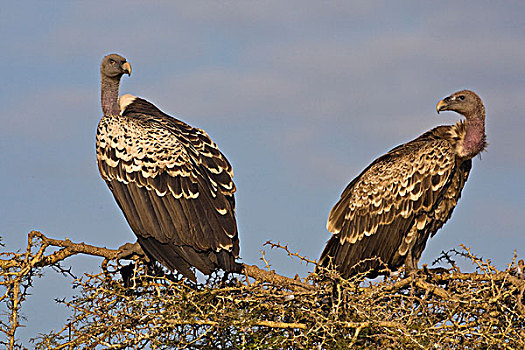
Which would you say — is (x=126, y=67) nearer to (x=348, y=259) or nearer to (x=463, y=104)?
(x=348, y=259)

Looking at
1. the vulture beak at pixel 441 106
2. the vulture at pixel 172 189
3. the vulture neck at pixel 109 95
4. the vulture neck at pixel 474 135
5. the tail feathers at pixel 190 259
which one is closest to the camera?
the tail feathers at pixel 190 259

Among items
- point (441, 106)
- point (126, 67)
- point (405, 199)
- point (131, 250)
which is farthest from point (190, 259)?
point (441, 106)

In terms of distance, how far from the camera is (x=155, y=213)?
805cm

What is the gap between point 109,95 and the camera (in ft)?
33.5

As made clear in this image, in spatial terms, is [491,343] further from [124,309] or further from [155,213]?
[155,213]

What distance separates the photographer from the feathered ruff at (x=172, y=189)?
773 cm

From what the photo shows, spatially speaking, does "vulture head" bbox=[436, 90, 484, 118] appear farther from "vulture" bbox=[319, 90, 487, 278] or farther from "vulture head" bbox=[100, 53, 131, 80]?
"vulture head" bbox=[100, 53, 131, 80]

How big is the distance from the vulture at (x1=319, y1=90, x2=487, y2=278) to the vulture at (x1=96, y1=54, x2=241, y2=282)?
172 cm

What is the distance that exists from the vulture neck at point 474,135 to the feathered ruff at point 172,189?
3.04 metres

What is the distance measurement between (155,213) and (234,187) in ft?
3.27

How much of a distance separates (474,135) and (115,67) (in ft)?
15.9

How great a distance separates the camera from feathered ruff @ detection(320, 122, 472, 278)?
9.20 m

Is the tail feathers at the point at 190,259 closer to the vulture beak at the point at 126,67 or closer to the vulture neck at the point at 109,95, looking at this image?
the vulture neck at the point at 109,95

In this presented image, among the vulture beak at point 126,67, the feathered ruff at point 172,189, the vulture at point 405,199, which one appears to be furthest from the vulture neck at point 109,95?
the vulture at point 405,199
